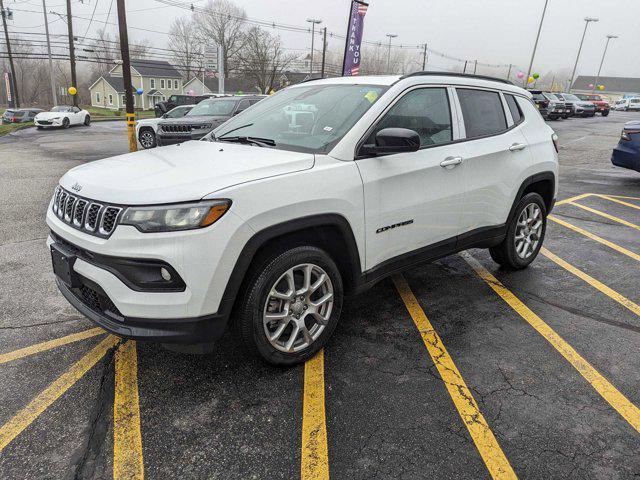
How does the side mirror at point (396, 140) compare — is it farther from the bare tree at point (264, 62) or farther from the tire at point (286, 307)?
the bare tree at point (264, 62)

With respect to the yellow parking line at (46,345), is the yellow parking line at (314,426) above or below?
above

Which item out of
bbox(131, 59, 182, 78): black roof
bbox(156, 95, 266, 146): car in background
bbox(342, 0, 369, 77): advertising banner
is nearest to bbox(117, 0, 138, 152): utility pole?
bbox(156, 95, 266, 146): car in background

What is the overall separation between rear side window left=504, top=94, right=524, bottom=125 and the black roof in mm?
75907

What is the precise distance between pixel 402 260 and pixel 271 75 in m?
54.7

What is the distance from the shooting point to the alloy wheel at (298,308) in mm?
2832

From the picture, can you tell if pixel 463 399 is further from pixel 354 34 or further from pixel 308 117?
pixel 354 34

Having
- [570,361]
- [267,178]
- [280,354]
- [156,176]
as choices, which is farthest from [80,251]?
[570,361]

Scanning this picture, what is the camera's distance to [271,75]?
54.2 m

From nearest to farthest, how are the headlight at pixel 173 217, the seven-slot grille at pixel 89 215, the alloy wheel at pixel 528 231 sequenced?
the headlight at pixel 173 217
the seven-slot grille at pixel 89 215
the alloy wheel at pixel 528 231

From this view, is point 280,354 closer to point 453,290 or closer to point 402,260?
point 402,260

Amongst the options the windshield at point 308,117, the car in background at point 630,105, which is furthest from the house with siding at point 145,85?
the windshield at point 308,117

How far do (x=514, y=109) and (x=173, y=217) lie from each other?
3.56m

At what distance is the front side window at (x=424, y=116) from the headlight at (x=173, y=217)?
4.67ft

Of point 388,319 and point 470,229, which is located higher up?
point 470,229
